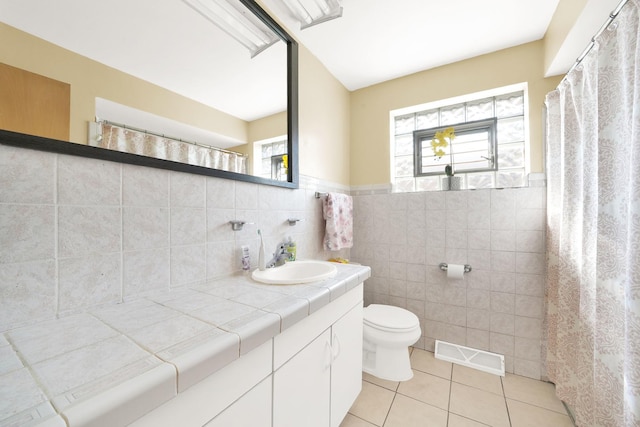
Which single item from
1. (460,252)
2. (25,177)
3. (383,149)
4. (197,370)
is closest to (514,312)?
(460,252)

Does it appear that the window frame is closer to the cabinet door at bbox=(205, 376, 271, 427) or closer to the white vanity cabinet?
the white vanity cabinet

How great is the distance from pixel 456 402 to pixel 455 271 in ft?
2.68

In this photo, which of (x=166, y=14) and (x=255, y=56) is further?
(x=255, y=56)

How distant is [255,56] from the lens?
4.55ft

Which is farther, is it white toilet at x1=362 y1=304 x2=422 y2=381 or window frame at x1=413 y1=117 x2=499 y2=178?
window frame at x1=413 y1=117 x2=499 y2=178

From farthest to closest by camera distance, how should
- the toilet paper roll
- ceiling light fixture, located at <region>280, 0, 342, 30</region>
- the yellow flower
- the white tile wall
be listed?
the yellow flower → the toilet paper roll → the white tile wall → ceiling light fixture, located at <region>280, 0, 342, 30</region>

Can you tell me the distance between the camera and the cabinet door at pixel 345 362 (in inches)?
43.1

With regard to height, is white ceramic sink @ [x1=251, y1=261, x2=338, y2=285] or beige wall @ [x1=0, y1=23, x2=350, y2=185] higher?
beige wall @ [x1=0, y1=23, x2=350, y2=185]

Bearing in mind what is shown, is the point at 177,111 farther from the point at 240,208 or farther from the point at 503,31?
the point at 503,31

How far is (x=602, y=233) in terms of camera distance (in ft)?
3.20

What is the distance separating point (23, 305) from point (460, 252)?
2.26 metres

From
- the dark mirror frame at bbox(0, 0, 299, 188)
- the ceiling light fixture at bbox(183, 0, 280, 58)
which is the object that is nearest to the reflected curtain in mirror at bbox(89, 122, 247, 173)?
the dark mirror frame at bbox(0, 0, 299, 188)

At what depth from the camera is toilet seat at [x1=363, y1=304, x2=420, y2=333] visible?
5.18ft

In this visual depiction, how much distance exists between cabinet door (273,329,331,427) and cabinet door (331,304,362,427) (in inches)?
2.3
